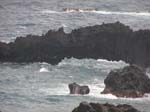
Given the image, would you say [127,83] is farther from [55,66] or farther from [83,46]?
[83,46]

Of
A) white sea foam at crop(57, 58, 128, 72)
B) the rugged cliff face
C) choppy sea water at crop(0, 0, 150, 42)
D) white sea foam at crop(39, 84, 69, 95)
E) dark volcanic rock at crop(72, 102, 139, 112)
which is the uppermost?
choppy sea water at crop(0, 0, 150, 42)

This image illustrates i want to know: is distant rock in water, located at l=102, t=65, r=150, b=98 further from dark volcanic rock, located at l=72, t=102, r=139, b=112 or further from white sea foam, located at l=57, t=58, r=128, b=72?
dark volcanic rock, located at l=72, t=102, r=139, b=112

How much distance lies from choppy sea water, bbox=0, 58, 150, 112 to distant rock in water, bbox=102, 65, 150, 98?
76 cm

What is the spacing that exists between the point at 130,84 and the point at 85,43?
53.8ft

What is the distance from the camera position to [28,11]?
114 m

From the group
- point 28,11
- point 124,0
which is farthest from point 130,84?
point 124,0

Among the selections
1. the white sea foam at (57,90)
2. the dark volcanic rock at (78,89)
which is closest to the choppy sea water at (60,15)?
the white sea foam at (57,90)

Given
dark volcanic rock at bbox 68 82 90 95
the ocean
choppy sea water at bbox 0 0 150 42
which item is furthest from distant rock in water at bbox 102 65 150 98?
choppy sea water at bbox 0 0 150 42

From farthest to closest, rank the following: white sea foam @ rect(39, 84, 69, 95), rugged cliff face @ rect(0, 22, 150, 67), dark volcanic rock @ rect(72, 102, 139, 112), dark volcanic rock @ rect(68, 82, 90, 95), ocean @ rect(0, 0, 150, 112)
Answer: rugged cliff face @ rect(0, 22, 150, 67) < white sea foam @ rect(39, 84, 69, 95) < dark volcanic rock @ rect(68, 82, 90, 95) < ocean @ rect(0, 0, 150, 112) < dark volcanic rock @ rect(72, 102, 139, 112)

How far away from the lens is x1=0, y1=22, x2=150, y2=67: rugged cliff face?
290ft

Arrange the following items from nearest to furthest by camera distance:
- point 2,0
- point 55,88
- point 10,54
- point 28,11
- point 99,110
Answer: point 99,110, point 55,88, point 10,54, point 28,11, point 2,0

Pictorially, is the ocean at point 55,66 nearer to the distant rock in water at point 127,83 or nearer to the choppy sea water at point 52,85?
the choppy sea water at point 52,85

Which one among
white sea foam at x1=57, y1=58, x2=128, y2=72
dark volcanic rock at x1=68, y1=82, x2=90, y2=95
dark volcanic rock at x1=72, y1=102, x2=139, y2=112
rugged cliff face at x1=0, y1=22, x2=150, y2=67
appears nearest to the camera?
dark volcanic rock at x1=72, y1=102, x2=139, y2=112

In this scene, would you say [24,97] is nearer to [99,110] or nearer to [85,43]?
[99,110]
